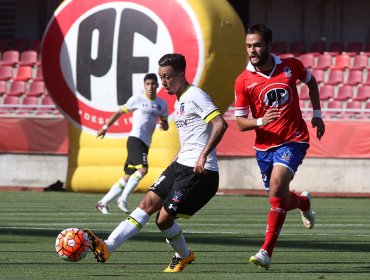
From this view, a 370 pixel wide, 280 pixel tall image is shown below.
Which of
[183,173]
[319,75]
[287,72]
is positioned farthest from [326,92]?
[183,173]

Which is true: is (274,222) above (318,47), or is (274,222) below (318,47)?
above

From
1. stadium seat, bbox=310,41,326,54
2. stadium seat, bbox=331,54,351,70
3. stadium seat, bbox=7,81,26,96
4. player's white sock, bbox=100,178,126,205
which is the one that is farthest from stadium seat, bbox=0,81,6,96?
player's white sock, bbox=100,178,126,205

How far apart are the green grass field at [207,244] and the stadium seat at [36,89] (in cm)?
1035

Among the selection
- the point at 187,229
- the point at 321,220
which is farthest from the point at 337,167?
the point at 187,229

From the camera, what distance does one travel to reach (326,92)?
29672mm

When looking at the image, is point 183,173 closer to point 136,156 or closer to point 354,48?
point 136,156

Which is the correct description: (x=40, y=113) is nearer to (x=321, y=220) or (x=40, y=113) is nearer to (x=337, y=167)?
(x=337, y=167)

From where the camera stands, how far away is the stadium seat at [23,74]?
32.3 m

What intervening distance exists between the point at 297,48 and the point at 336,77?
252 centimetres

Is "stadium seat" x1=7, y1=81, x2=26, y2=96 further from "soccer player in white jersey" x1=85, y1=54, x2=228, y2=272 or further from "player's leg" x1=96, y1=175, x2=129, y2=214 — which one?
"soccer player in white jersey" x1=85, y1=54, x2=228, y2=272

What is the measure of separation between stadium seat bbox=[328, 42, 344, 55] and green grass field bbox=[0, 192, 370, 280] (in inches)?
459

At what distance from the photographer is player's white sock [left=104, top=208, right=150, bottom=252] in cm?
970

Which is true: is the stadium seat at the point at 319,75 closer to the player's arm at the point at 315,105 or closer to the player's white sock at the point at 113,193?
the player's white sock at the point at 113,193

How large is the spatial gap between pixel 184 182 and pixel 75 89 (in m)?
14.4
